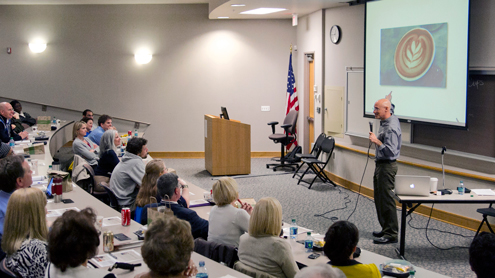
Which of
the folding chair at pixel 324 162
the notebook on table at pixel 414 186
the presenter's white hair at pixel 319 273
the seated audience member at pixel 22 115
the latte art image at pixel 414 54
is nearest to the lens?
the presenter's white hair at pixel 319 273

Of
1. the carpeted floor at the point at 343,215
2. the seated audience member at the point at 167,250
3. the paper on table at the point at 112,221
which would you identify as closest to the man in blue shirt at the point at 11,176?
the paper on table at the point at 112,221

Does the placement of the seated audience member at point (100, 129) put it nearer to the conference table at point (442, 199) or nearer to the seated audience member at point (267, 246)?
the conference table at point (442, 199)

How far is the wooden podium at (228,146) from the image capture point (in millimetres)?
9023

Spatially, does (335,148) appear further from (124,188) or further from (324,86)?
(124,188)

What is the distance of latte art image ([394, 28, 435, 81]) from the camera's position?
6219mm

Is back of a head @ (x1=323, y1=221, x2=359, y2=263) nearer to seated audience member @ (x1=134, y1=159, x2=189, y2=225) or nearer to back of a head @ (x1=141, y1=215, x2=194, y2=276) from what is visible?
back of a head @ (x1=141, y1=215, x2=194, y2=276)

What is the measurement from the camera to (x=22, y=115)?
10617 millimetres

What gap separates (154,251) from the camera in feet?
7.36

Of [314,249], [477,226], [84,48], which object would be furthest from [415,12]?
[84,48]

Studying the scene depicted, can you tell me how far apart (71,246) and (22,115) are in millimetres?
9294

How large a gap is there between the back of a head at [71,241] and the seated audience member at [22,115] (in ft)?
29.6

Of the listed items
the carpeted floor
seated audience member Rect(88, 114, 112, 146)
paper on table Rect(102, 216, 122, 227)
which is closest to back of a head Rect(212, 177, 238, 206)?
paper on table Rect(102, 216, 122, 227)

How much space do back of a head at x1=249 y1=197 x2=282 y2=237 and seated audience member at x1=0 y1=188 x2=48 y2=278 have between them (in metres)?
1.29

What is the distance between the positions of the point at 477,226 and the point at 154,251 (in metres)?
4.75
